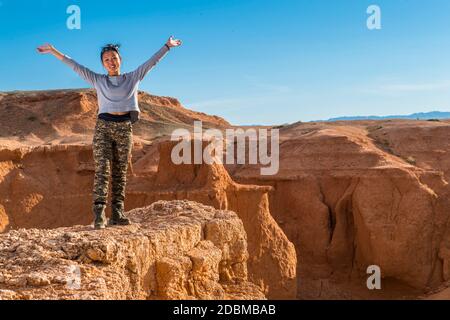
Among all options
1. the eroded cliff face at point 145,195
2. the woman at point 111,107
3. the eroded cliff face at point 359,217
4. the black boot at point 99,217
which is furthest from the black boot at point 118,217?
the eroded cliff face at point 359,217

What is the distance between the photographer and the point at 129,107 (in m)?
5.03

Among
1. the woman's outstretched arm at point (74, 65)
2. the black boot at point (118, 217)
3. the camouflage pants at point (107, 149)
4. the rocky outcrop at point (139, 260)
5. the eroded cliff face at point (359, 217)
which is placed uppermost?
the woman's outstretched arm at point (74, 65)

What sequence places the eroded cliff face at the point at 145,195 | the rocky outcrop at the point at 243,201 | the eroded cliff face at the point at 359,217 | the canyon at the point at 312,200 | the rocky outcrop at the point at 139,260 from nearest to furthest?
the rocky outcrop at the point at 139,260
the rocky outcrop at the point at 243,201
the eroded cliff face at the point at 145,195
the canyon at the point at 312,200
the eroded cliff face at the point at 359,217

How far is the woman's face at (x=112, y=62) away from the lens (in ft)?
16.5

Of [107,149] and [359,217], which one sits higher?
[107,149]

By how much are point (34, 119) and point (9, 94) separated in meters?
8.55

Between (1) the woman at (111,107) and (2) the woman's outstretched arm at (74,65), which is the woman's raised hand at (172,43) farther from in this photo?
(2) the woman's outstretched arm at (74,65)

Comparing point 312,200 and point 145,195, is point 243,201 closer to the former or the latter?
point 145,195

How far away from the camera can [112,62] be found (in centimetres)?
505

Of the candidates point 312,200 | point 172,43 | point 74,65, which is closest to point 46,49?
point 74,65

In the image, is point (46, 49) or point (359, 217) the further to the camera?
point (359, 217)

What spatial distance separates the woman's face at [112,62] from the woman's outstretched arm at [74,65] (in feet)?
0.42

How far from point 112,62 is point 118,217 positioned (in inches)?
55.8
